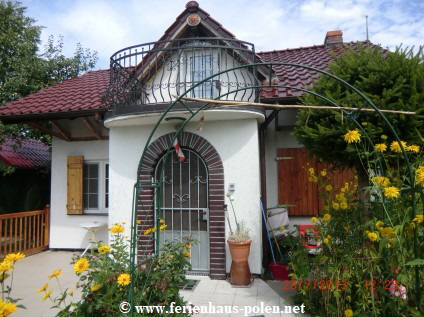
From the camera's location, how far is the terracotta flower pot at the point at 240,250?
16.0 ft

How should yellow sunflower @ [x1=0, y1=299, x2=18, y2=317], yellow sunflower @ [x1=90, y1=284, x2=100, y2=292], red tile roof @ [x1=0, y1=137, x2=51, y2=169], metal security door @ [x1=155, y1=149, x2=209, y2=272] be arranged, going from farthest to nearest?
1. red tile roof @ [x1=0, y1=137, x2=51, y2=169]
2. metal security door @ [x1=155, y1=149, x2=209, y2=272]
3. yellow sunflower @ [x1=90, y1=284, x2=100, y2=292]
4. yellow sunflower @ [x1=0, y1=299, x2=18, y2=317]

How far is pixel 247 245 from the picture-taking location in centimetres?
493

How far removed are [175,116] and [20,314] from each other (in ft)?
12.0

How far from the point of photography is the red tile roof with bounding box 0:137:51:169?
888 cm

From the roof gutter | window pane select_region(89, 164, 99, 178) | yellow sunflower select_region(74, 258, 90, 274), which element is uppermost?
the roof gutter

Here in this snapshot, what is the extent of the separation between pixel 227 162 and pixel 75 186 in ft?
13.5

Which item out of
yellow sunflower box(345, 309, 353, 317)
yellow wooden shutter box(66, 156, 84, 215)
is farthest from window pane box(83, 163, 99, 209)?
yellow sunflower box(345, 309, 353, 317)

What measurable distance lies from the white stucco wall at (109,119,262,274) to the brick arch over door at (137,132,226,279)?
0.13 m

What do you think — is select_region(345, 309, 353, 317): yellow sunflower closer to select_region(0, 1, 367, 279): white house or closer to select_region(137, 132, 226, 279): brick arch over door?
select_region(0, 1, 367, 279): white house

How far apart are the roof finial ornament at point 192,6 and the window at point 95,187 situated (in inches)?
163

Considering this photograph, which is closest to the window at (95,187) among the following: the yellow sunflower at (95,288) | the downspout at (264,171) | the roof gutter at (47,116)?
the roof gutter at (47,116)

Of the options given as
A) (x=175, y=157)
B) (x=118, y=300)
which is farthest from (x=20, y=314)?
(x=175, y=157)

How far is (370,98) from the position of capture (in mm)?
3479

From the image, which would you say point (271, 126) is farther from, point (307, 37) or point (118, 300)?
point (307, 37)
